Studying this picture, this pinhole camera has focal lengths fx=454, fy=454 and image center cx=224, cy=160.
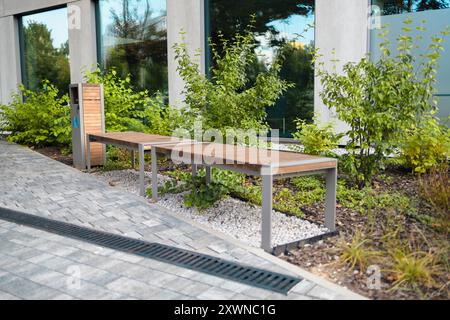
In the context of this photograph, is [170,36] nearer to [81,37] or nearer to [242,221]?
[81,37]

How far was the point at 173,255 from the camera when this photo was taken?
3600 mm

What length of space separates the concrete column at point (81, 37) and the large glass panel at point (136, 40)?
24cm

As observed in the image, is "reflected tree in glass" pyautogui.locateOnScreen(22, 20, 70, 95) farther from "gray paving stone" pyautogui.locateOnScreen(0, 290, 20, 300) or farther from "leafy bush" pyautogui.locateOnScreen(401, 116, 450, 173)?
"gray paving stone" pyautogui.locateOnScreen(0, 290, 20, 300)

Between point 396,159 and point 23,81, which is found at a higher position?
point 23,81

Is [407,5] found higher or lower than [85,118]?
higher

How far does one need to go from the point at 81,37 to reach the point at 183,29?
3.95 m

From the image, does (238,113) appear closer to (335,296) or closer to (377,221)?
(377,221)

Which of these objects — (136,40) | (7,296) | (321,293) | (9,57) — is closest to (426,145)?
(321,293)

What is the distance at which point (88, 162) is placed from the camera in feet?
24.4

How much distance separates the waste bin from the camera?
7.42m

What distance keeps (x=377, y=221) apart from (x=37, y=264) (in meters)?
3.02

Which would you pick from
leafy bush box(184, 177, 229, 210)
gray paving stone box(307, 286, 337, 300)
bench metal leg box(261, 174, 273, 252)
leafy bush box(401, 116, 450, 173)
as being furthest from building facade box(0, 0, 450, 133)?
gray paving stone box(307, 286, 337, 300)

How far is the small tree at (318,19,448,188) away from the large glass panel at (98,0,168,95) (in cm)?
673
